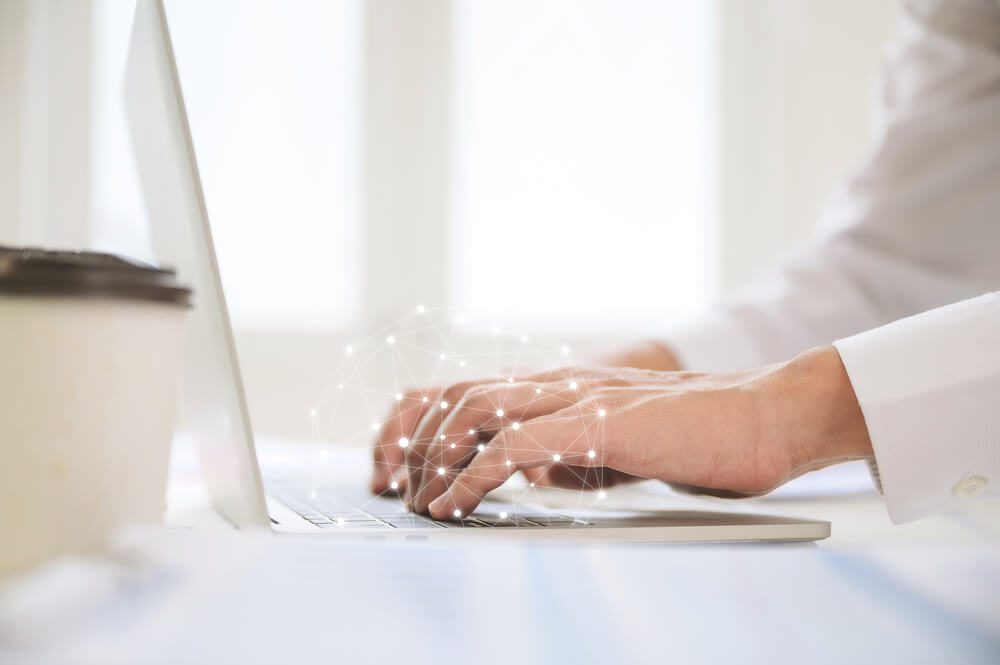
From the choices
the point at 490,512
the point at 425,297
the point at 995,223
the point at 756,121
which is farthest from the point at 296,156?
the point at 490,512

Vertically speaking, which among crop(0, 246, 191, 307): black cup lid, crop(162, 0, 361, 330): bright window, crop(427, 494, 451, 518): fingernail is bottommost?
crop(427, 494, 451, 518): fingernail

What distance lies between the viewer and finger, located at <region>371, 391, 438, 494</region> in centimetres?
62

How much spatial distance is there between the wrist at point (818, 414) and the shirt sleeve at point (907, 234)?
0.44m

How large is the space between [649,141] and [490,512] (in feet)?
7.55

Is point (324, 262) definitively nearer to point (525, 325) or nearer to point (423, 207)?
point (423, 207)

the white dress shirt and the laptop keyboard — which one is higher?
the white dress shirt

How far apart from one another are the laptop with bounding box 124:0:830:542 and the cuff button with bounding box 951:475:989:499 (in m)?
0.15

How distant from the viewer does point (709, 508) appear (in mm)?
528

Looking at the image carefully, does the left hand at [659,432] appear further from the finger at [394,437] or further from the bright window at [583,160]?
the bright window at [583,160]

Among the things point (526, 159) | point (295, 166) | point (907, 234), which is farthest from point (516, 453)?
point (526, 159)

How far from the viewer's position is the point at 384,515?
19.4 inches

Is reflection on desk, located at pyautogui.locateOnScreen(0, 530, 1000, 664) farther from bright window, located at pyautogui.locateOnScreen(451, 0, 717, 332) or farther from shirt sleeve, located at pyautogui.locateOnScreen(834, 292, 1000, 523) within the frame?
bright window, located at pyautogui.locateOnScreen(451, 0, 717, 332)

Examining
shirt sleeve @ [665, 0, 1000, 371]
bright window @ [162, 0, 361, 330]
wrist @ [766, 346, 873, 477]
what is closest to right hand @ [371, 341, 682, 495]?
wrist @ [766, 346, 873, 477]

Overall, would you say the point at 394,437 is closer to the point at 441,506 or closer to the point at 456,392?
the point at 456,392
